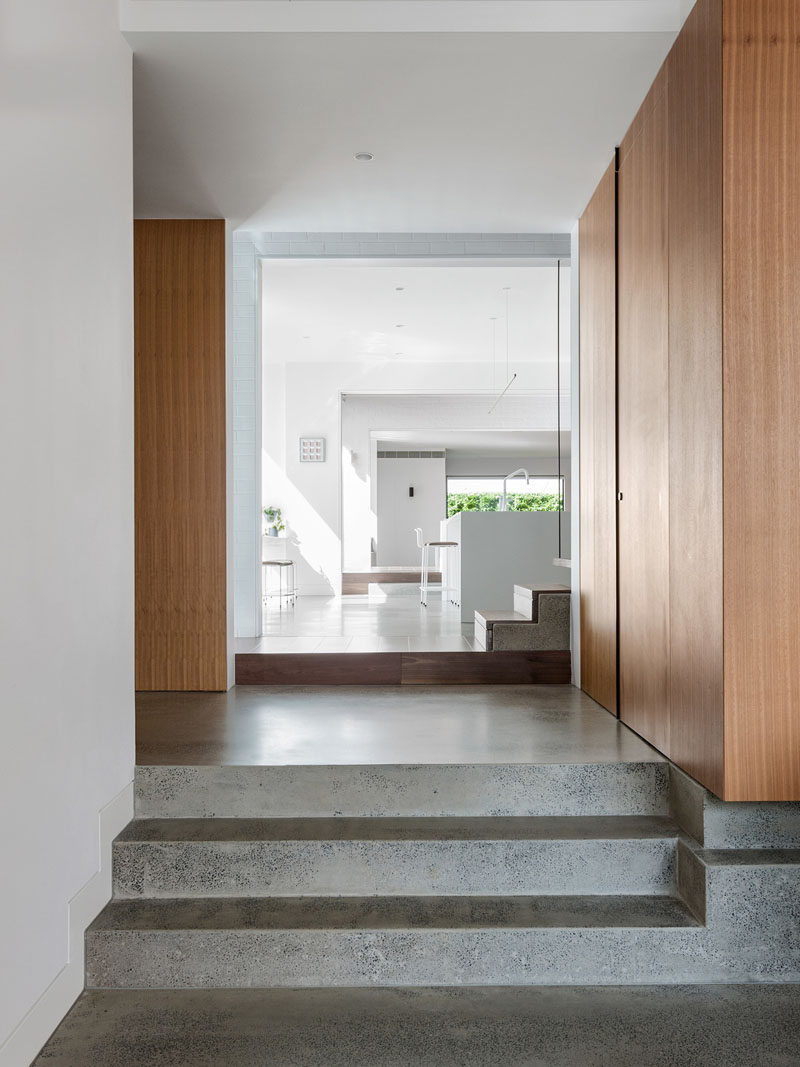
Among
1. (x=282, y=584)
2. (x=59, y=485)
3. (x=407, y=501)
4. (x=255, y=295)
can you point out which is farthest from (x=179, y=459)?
(x=407, y=501)

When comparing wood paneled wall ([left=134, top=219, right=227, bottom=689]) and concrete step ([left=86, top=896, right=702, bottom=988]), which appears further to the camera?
wood paneled wall ([left=134, top=219, right=227, bottom=689])

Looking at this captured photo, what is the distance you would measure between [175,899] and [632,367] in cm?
244

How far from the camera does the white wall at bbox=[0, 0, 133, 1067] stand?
5.91ft

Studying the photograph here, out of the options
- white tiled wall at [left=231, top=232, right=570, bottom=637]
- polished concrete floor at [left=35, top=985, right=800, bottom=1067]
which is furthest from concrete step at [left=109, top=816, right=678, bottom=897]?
white tiled wall at [left=231, top=232, right=570, bottom=637]

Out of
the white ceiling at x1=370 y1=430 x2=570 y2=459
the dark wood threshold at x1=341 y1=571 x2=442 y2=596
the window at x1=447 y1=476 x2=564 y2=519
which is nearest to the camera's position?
the dark wood threshold at x1=341 y1=571 x2=442 y2=596

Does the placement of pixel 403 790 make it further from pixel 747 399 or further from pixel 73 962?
pixel 747 399

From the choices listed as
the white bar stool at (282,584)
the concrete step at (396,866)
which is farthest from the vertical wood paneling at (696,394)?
the white bar stool at (282,584)

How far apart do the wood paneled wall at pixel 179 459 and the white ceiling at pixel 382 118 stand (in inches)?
10.3

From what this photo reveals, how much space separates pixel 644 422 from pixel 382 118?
1542mm

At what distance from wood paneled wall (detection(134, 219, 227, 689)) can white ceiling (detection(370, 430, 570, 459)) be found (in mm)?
7289

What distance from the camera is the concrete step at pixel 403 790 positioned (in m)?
2.70

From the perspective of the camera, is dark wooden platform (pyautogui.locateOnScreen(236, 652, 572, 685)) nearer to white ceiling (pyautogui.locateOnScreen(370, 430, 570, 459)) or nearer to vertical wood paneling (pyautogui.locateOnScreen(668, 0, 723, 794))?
vertical wood paneling (pyautogui.locateOnScreen(668, 0, 723, 794))

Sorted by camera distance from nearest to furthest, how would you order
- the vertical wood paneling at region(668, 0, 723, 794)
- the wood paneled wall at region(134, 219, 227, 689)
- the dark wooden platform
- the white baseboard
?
the white baseboard
the vertical wood paneling at region(668, 0, 723, 794)
the wood paneled wall at region(134, 219, 227, 689)
the dark wooden platform

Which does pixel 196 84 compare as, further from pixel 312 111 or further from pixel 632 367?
pixel 632 367
